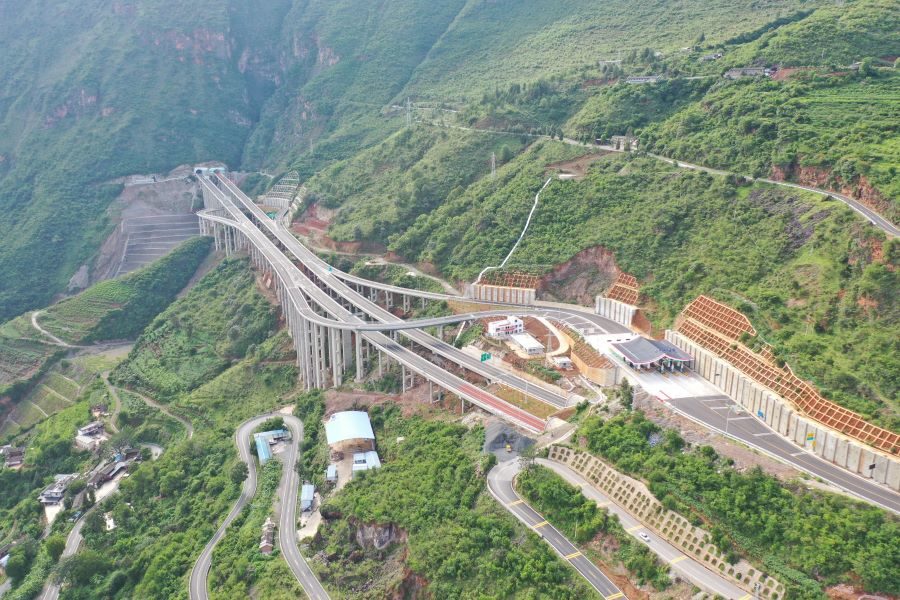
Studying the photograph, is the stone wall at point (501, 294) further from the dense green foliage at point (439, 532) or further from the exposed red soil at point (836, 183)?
the exposed red soil at point (836, 183)

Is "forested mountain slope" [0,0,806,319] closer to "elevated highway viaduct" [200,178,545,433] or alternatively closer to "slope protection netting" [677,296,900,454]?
"elevated highway viaduct" [200,178,545,433]

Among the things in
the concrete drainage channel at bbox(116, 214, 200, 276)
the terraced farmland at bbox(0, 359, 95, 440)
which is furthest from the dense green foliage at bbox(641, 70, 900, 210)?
the concrete drainage channel at bbox(116, 214, 200, 276)

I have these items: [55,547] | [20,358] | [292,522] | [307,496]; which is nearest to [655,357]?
[307,496]

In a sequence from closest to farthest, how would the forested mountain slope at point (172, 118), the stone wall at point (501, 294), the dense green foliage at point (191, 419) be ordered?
the dense green foliage at point (191, 419) < the stone wall at point (501, 294) < the forested mountain slope at point (172, 118)

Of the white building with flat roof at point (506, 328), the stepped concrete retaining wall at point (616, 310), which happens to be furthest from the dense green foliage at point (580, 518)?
the stepped concrete retaining wall at point (616, 310)

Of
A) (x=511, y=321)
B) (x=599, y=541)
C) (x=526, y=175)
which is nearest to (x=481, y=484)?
(x=599, y=541)

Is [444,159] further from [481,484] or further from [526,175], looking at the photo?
[481,484]

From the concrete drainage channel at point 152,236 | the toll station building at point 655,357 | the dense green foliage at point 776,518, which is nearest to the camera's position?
the dense green foliage at point 776,518

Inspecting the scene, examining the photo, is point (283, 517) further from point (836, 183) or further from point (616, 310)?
point (836, 183)
